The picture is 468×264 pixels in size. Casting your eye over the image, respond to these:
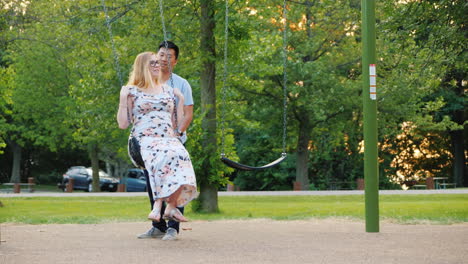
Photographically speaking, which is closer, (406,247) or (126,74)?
(406,247)

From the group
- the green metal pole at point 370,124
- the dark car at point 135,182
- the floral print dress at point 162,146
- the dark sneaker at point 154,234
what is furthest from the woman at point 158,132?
the dark car at point 135,182

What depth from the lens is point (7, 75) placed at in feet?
69.5

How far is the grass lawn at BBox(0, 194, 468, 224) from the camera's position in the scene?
1466cm

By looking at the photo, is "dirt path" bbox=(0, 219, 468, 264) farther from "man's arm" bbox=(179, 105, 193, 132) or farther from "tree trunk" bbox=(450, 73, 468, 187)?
"tree trunk" bbox=(450, 73, 468, 187)

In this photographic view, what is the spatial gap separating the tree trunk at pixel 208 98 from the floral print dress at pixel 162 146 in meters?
6.79

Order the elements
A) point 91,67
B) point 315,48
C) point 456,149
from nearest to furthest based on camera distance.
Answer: point 91,67, point 315,48, point 456,149

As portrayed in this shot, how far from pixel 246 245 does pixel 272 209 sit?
37.3 ft

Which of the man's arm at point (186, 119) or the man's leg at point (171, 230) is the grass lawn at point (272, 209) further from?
the man's arm at point (186, 119)

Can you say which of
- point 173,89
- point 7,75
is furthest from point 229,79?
point 173,89

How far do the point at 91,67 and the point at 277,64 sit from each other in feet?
20.9

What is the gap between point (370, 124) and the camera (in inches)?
370

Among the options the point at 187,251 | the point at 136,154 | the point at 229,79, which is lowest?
the point at 187,251

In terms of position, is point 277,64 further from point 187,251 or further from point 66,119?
point 187,251

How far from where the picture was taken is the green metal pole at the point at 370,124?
9.37 m
